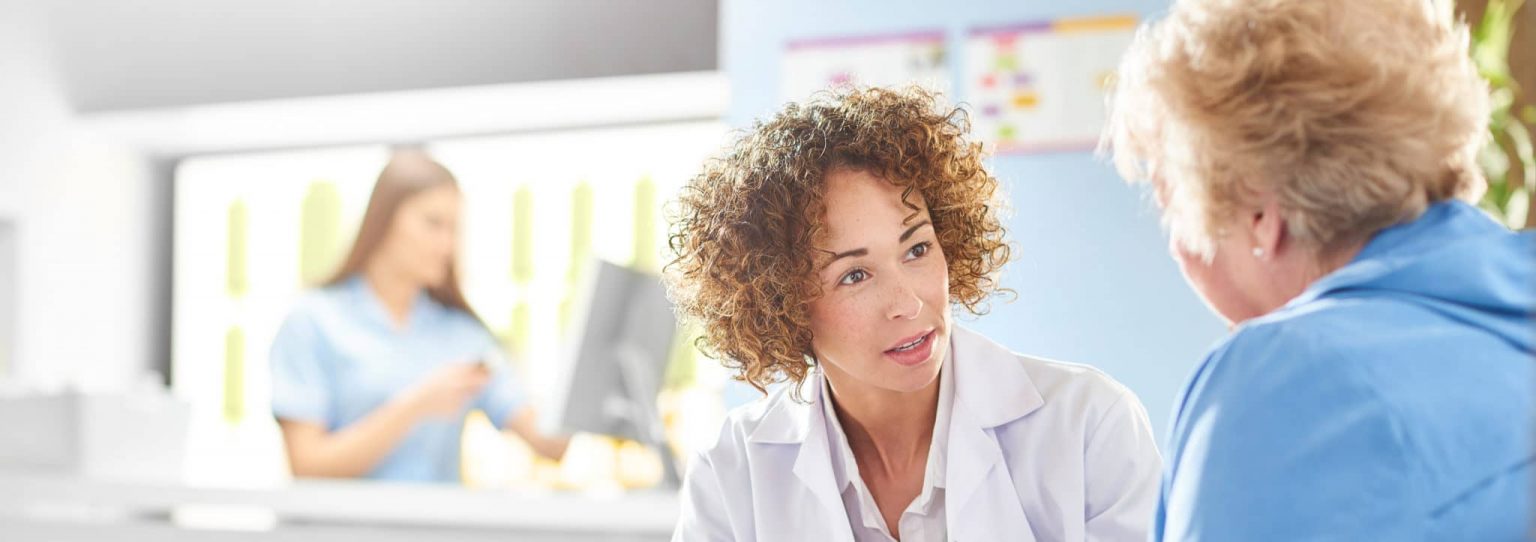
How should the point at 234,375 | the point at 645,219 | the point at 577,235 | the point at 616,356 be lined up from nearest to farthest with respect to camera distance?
the point at 616,356
the point at 645,219
the point at 577,235
the point at 234,375

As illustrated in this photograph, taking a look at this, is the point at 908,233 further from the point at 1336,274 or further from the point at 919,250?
the point at 1336,274

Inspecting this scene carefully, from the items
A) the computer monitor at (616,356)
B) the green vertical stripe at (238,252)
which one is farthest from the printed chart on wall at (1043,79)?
the green vertical stripe at (238,252)

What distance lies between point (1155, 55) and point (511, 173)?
12.8 feet

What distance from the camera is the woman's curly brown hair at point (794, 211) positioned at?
1502mm

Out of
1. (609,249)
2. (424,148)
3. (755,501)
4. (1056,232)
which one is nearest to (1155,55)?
(755,501)

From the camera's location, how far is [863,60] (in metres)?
Answer: 3.03

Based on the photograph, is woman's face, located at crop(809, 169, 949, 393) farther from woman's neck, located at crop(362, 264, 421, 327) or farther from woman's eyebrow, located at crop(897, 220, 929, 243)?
woman's neck, located at crop(362, 264, 421, 327)

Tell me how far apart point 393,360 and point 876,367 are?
7.66ft

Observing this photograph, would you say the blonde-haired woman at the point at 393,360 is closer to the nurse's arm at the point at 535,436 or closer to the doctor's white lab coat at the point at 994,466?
the nurse's arm at the point at 535,436

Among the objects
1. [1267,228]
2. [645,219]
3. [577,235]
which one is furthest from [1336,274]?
[577,235]

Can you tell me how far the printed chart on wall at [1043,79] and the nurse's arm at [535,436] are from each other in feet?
4.37

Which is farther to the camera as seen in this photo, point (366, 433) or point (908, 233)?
point (366, 433)

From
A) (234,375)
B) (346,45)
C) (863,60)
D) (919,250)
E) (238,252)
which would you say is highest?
(346,45)

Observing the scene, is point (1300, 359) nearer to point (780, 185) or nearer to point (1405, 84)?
point (1405, 84)
